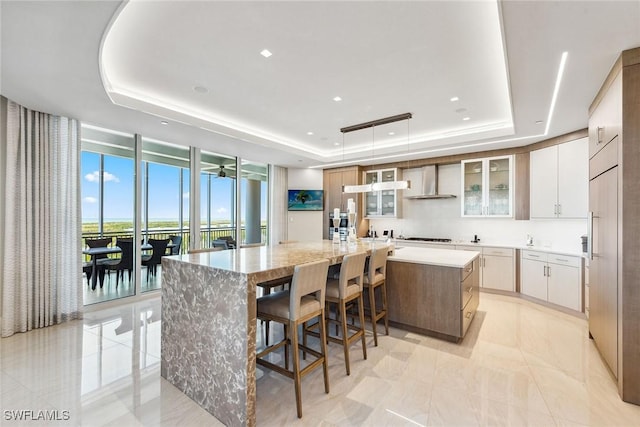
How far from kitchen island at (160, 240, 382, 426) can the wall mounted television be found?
491 centimetres

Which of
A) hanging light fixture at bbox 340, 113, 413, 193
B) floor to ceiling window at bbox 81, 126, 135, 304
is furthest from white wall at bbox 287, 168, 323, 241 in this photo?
floor to ceiling window at bbox 81, 126, 135, 304

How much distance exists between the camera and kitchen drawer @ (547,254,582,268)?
4.04 metres

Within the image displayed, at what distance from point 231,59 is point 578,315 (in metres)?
5.44

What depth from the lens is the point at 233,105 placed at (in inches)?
154

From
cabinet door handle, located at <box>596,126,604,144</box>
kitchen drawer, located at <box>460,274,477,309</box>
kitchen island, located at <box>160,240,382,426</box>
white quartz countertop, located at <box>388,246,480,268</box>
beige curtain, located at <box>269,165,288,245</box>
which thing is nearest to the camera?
kitchen island, located at <box>160,240,382,426</box>

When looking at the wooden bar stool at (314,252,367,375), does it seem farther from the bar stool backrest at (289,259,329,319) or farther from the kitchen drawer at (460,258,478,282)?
the kitchen drawer at (460,258,478,282)

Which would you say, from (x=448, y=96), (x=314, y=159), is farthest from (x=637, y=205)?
(x=314, y=159)

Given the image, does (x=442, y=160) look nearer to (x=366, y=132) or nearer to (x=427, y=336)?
(x=366, y=132)

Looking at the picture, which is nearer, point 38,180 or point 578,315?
point 38,180

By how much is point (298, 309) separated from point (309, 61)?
7.41 ft

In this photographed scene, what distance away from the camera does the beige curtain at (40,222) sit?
133 inches

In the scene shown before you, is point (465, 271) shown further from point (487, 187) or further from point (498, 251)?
point (487, 187)

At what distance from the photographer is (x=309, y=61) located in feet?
9.09

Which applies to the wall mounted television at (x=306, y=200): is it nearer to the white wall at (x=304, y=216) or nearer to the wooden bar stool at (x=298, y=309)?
the white wall at (x=304, y=216)
